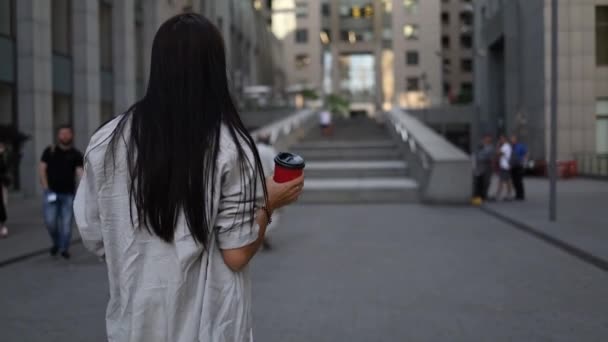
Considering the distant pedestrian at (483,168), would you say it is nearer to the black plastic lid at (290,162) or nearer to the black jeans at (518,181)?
the black jeans at (518,181)

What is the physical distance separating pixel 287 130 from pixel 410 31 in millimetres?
49870

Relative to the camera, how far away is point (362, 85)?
84.8 metres

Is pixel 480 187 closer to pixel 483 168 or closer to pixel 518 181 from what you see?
pixel 483 168

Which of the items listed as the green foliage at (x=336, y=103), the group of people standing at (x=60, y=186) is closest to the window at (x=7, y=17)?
the group of people standing at (x=60, y=186)

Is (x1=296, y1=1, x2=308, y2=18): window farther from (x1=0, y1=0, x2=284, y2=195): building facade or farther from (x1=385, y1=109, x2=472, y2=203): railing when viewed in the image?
(x1=385, y1=109, x2=472, y2=203): railing

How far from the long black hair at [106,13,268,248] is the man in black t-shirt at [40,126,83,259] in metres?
7.82

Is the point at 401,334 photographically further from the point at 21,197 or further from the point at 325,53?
the point at 325,53

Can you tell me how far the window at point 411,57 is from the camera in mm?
76188

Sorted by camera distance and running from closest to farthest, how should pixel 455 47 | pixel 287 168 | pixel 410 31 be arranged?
pixel 287 168 → pixel 410 31 → pixel 455 47

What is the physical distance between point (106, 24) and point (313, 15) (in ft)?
196

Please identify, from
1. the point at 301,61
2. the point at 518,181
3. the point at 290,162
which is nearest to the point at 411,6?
the point at 301,61

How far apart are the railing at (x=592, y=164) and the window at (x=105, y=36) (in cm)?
1905

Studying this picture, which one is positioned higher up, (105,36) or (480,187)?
(105,36)

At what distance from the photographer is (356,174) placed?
2127 cm
